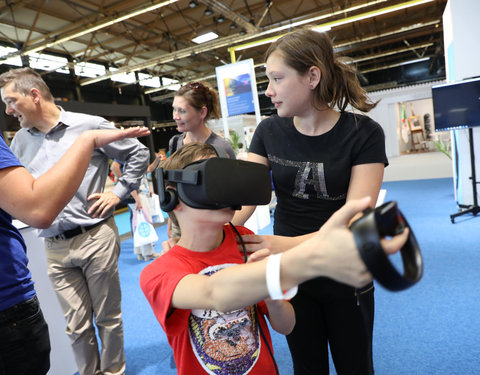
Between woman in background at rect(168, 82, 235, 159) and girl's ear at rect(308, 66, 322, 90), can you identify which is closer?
girl's ear at rect(308, 66, 322, 90)

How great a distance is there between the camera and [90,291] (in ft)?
6.21

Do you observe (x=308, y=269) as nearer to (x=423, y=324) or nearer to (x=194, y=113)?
(x=194, y=113)

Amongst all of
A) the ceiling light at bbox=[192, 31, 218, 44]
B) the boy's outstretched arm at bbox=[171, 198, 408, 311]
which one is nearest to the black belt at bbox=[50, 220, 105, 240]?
the boy's outstretched arm at bbox=[171, 198, 408, 311]

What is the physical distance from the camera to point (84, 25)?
8.30 metres

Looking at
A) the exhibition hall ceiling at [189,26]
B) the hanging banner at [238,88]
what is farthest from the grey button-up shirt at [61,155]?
the exhibition hall ceiling at [189,26]

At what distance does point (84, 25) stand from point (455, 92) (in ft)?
25.7

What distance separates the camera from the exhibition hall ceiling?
26.2 feet

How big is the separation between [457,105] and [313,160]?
4349 mm

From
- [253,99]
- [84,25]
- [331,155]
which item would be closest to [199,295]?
[331,155]

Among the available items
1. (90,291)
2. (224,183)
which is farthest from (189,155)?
(90,291)

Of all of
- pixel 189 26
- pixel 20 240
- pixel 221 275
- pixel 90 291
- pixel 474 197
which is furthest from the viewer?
pixel 189 26

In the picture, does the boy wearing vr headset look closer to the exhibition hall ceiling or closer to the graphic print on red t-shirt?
the graphic print on red t-shirt

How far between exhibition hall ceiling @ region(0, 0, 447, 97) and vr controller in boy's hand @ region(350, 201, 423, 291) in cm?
755

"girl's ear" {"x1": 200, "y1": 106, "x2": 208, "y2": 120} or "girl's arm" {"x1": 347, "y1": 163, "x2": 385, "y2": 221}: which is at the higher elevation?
"girl's ear" {"x1": 200, "y1": 106, "x2": 208, "y2": 120}
